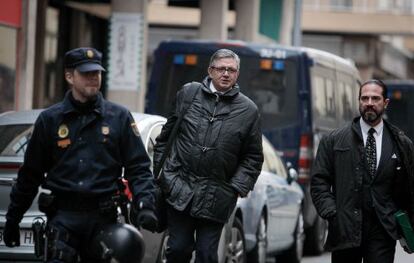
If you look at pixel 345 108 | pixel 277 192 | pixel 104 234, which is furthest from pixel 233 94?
pixel 345 108

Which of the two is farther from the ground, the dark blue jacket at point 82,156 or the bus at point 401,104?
the dark blue jacket at point 82,156

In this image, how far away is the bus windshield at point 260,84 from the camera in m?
20.0

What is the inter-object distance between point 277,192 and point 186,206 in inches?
244

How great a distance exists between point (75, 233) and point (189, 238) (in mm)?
2093

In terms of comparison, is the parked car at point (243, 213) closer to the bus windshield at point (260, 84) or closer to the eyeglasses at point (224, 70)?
the eyeglasses at point (224, 70)

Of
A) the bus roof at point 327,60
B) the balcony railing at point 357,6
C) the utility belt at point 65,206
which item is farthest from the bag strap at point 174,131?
the balcony railing at point 357,6

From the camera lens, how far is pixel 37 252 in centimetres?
747

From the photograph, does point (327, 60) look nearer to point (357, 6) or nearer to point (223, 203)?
point (223, 203)

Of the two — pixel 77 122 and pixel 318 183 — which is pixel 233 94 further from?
pixel 77 122

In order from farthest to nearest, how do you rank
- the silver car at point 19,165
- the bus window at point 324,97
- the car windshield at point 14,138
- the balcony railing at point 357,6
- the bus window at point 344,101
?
the balcony railing at point 357,6
the bus window at point 344,101
the bus window at point 324,97
the car windshield at point 14,138
the silver car at point 19,165

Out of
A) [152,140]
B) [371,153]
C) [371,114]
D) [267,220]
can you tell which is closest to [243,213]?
[267,220]

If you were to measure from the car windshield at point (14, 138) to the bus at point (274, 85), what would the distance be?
9008 mm

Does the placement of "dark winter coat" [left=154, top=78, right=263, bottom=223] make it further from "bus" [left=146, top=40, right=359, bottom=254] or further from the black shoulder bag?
"bus" [left=146, top=40, right=359, bottom=254]

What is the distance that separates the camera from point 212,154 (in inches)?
363
